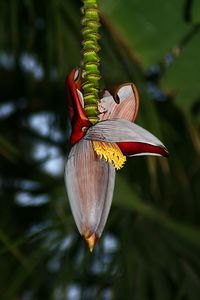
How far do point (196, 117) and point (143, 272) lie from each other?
0.37 meters

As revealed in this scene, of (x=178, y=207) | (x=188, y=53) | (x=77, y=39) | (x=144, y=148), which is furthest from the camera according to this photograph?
(x=178, y=207)

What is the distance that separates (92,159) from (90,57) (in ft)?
0.27

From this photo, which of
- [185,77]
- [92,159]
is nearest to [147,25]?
[185,77]

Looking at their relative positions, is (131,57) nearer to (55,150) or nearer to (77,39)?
(77,39)

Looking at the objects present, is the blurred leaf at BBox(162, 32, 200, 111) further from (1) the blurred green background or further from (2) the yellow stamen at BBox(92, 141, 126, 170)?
(2) the yellow stamen at BBox(92, 141, 126, 170)

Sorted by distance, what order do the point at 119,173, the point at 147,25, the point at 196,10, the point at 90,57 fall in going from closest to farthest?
the point at 90,57, the point at 196,10, the point at 147,25, the point at 119,173

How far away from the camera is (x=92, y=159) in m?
0.58

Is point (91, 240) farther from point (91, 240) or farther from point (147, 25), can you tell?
point (147, 25)

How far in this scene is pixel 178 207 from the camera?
1.77 metres

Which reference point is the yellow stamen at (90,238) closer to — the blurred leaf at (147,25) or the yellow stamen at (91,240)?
the yellow stamen at (91,240)

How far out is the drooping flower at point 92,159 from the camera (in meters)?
0.56

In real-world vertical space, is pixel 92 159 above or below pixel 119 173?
above

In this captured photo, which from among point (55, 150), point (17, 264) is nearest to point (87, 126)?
point (17, 264)

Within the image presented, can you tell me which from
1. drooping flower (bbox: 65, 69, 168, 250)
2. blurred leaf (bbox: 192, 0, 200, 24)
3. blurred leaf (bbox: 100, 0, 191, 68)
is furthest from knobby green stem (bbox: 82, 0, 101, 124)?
blurred leaf (bbox: 100, 0, 191, 68)
